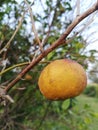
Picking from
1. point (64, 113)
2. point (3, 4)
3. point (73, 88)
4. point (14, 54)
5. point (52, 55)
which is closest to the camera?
point (73, 88)

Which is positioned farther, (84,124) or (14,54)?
(84,124)

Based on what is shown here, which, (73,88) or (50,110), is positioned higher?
(73,88)

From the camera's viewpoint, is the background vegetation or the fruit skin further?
the background vegetation

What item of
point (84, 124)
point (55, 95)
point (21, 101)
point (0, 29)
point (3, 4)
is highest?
point (3, 4)

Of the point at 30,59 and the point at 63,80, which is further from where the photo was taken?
the point at 30,59

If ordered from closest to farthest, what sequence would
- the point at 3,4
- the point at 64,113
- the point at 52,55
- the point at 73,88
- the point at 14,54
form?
the point at 73,88 → the point at 52,55 → the point at 3,4 → the point at 14,54 → the point at 64,113

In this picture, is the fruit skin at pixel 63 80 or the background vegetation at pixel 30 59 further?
the background vegetation at pixel 30 59

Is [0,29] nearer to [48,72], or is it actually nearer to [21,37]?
[21,37]

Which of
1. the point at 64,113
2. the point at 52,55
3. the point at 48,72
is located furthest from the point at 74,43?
the point at 48,72
